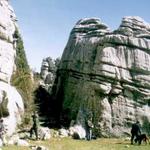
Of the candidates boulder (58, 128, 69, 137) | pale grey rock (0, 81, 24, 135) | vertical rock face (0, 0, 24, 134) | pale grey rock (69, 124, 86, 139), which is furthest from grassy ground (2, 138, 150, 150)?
vertical rock face (0, 0, 24, 134)

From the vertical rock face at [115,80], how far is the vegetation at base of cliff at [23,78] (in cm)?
516

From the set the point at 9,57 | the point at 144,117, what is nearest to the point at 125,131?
the point at 144,117

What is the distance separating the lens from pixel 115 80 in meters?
49.7

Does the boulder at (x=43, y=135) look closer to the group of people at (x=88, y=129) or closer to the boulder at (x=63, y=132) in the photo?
the group of people at (x=88, y=129)

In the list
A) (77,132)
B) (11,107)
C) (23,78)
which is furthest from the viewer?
(23,78)

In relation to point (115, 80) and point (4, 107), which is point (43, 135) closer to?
point (4, 107)

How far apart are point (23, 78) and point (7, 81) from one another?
24.0 ft

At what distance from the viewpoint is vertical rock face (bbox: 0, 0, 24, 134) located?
43.6 metres

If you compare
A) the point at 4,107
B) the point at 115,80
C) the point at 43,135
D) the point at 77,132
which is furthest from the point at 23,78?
the point at 43,135

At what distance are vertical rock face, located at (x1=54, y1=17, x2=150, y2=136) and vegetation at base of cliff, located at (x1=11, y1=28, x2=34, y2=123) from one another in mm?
5162

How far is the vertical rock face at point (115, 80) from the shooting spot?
48.8 m

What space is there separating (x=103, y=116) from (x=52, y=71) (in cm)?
4718

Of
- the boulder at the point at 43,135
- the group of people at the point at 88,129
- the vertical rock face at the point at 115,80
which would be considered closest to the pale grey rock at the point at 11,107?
the group of people at the point at 88,129

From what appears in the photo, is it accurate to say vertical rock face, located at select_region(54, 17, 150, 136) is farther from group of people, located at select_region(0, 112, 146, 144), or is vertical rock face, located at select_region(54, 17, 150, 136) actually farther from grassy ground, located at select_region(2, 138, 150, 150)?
grassy ground, located at select_region(2, 138, 150, 150)
